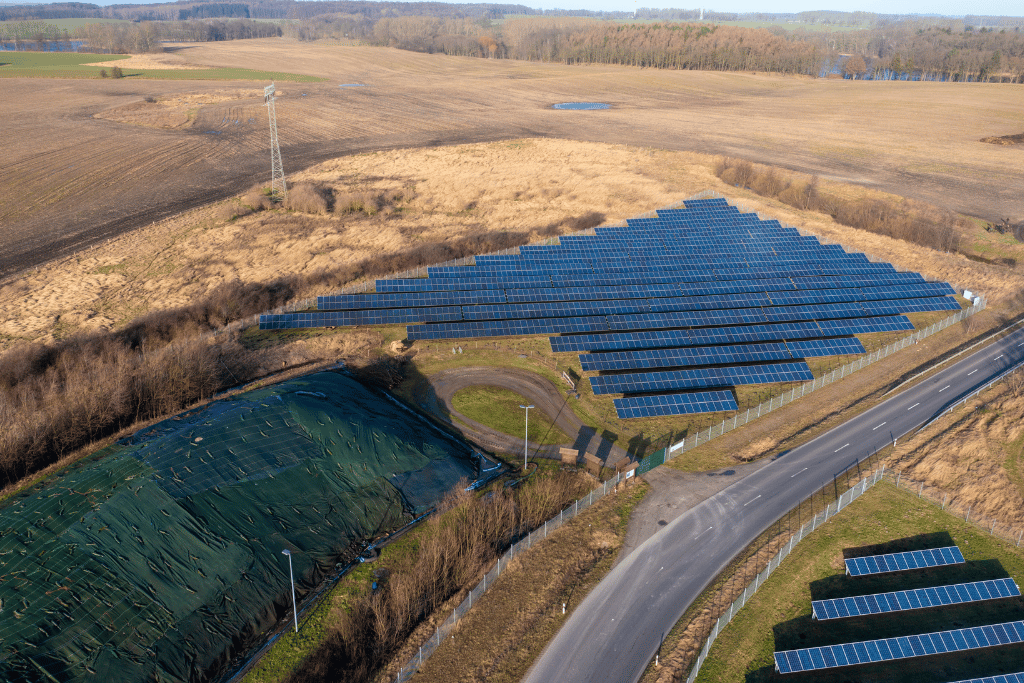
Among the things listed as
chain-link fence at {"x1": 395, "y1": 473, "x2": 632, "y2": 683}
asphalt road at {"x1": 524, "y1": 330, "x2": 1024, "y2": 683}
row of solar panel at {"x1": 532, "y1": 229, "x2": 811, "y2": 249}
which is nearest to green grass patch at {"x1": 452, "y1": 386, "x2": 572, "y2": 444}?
chain-link fence at {"x1": 395, "y1": 473, "x2": 632, "y2": 683}

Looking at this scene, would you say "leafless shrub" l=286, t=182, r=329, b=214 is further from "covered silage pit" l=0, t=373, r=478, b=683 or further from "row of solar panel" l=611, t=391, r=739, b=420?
"row of solar panel" l=611, t=391, r=739, b=420

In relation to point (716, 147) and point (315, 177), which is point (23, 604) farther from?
point (716, 147)

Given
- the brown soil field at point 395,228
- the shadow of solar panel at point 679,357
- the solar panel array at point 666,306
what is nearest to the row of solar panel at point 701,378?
the solar panel array at point 666,306

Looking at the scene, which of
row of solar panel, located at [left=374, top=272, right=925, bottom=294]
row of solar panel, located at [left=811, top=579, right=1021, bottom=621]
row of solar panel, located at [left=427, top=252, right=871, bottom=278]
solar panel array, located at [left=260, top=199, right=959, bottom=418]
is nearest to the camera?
row of solar panel, located at [left=811, top=579, right=1021, bottom=621]

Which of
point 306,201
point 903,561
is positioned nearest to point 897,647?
point 903,561

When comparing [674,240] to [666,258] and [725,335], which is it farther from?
[725,335]

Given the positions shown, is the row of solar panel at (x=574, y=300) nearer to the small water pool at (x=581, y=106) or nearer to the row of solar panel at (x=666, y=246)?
the row of solar panel at (x=666, y=246)

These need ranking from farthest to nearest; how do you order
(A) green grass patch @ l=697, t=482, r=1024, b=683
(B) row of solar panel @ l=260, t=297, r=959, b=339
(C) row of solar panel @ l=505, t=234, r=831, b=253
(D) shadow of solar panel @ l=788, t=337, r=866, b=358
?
(C) row of solar panel @ l=505, t=234, r=831, b=253
(B) row of solar panel @ l=260, t=297, r=959, b=339
(D) shadow of solar panel @ l=788, t=337, r=866, b=358
(A) green grass patch @ l=697, t=482, r=1024, b=683
